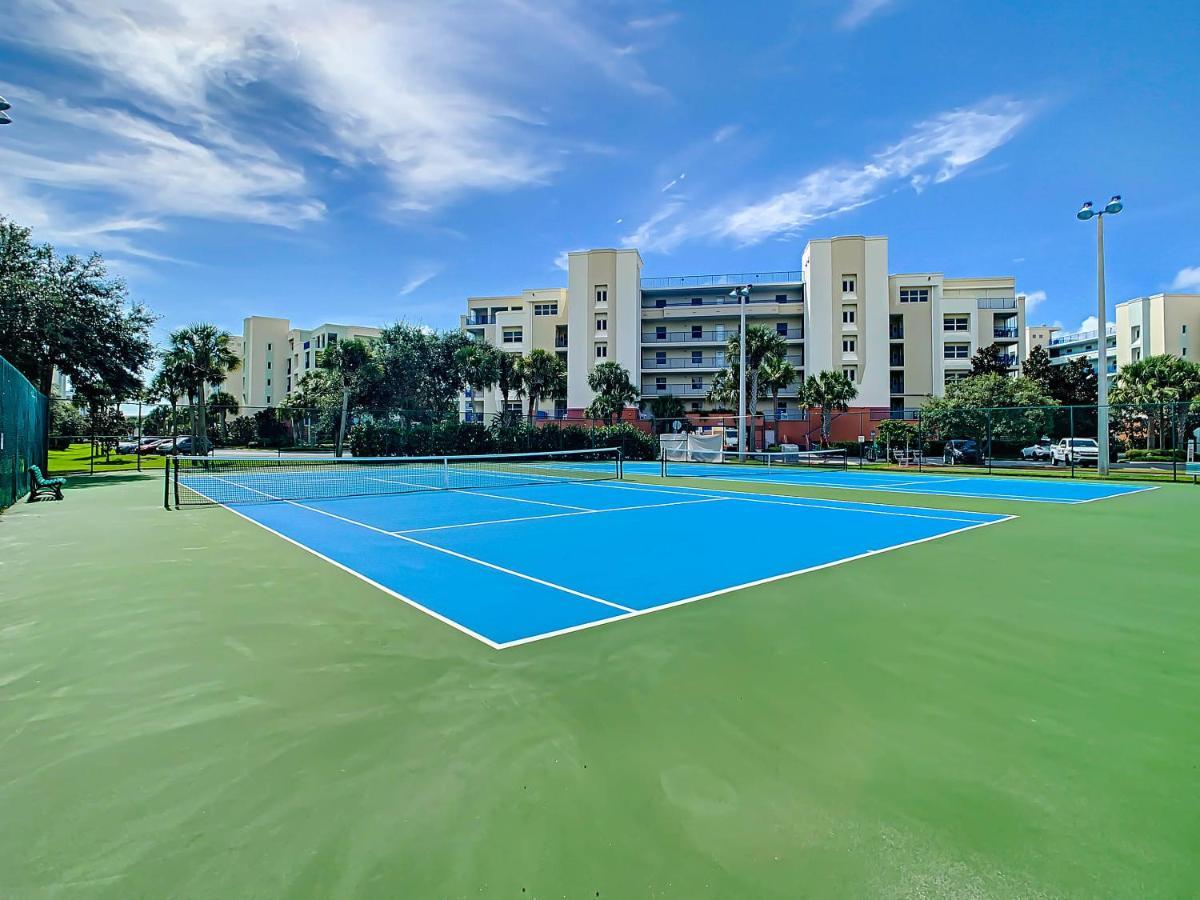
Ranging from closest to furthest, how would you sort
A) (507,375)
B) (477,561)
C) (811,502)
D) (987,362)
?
1. (477,561)
2. (811,502)
3. (507,375)
4. (987,362)

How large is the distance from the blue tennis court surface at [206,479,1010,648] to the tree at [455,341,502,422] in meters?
27.8

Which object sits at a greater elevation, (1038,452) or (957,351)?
(957,351)

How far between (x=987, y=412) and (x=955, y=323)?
3327 cm

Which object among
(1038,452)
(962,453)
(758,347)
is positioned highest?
(758,347)

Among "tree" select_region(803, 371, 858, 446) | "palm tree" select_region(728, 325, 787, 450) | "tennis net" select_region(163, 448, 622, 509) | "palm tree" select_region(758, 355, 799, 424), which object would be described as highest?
"palm tree" select_region(728, 325, 787, 450)

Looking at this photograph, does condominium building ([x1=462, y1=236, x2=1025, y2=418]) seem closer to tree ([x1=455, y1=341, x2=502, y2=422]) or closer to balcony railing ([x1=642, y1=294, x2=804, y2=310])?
balcony railing ([x1=642, y1=294, x2=804, y2=310])

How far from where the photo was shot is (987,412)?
31.0 metres

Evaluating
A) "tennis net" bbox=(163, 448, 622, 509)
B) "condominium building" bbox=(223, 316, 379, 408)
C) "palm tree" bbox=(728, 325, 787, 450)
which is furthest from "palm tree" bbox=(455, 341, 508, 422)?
"condominium building" bbox=(223, 316, 379, 408)

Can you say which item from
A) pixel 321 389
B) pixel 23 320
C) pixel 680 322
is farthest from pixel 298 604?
pixel 680 322

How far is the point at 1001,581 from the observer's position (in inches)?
267

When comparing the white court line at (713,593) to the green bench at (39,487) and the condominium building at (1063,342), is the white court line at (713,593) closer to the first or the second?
the green bench at (39,487)

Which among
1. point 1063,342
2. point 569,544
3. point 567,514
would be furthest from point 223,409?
point 1063,342

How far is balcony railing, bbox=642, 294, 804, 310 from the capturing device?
2391 inches

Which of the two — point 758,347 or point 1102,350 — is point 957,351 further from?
point 1102,350
